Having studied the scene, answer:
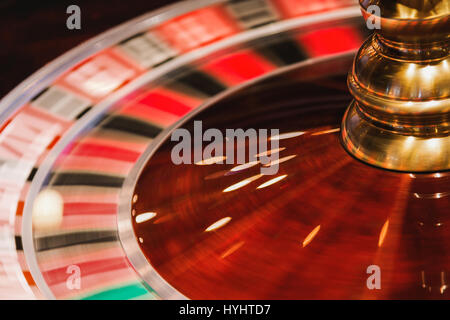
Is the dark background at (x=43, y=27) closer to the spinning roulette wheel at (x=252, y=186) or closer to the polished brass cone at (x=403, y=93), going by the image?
the spinning roulette wheel at (x=252, y=186)

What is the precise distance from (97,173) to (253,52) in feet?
1.45

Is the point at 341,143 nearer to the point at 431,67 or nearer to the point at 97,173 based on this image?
the point at 431,67

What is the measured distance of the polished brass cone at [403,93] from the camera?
833mm

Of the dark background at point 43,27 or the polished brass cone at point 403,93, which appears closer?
the polished brass cone at point 403,93

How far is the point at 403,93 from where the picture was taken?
854mm

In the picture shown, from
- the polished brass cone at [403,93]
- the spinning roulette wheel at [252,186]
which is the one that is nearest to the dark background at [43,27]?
the spinning roulette wheel at [252,186]

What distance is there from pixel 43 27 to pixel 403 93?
2.70ft

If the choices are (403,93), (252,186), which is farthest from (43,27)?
(403,93)

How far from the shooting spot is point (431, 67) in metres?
0.86

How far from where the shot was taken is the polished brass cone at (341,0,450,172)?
0.83 m

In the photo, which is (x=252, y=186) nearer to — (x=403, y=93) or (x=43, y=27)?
(x=403, y=93)

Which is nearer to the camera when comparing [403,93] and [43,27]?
[403,93]

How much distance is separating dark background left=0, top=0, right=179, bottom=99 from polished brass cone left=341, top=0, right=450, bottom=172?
25.3 inches

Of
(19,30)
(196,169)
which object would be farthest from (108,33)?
(196,169)
